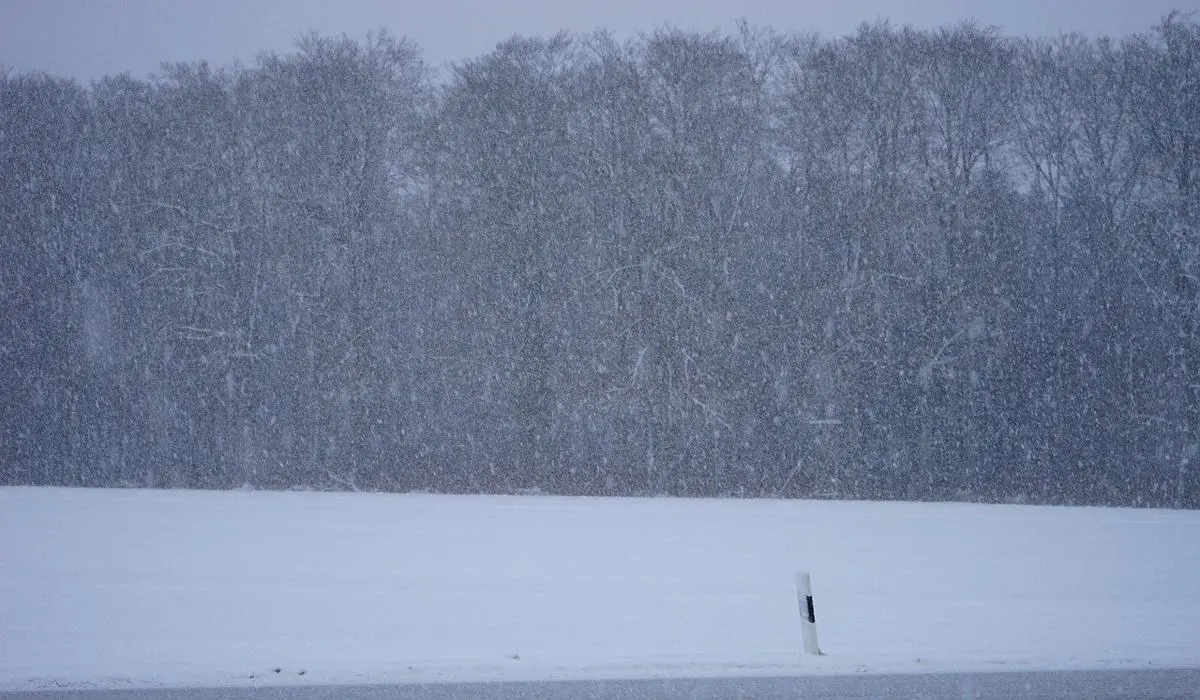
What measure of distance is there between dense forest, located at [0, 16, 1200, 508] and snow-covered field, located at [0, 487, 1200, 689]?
6290 millimetres

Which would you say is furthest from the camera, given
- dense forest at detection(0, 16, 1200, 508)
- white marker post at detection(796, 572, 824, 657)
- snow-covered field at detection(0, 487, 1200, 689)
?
dense forest at detection(0, 16, 1200, 508)

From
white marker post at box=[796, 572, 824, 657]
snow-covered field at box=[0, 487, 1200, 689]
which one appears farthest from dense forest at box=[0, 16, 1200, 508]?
white marker post at box=[796, 572, 824, 657]

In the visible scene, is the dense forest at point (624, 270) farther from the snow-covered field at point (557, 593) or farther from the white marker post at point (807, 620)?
the white marker post at point (807, 620)

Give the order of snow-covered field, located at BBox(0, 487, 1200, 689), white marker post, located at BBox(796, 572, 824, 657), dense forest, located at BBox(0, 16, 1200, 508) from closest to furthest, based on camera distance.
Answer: snow-covered field, located at BBox(0, 487, 1200, 689)
white marker post, located at BBox(796, 572, 824, 657)
dense forest, located at BBox(0, 16, 1200, 508)

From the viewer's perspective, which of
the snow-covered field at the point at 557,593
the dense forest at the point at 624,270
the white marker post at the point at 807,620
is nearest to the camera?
the snow-covered field at the point at 557,593

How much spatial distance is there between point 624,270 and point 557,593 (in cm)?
1731

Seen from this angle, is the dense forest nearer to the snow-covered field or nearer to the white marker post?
the snow-covered field

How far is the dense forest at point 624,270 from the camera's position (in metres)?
28.0

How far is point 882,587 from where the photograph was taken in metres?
13.8

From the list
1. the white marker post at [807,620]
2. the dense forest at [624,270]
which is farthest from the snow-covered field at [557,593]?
the dense forest at [624,270]

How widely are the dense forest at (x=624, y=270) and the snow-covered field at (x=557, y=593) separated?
6.29 m

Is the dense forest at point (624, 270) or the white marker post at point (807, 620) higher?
the dense forest at point (624, 270)

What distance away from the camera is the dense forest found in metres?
28.0

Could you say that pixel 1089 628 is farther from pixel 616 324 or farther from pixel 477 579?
pixel 616 324
